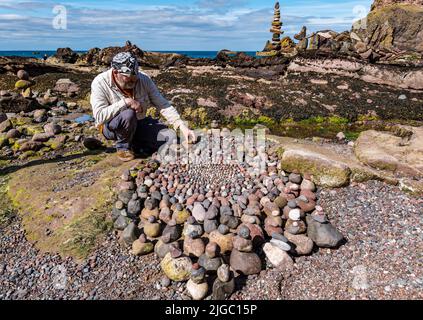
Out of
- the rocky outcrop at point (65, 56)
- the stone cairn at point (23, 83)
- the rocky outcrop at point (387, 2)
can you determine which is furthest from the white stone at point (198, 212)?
the rocky outcrop at point (387, 2)

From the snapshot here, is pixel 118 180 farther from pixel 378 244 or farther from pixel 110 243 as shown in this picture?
pixel 378 244

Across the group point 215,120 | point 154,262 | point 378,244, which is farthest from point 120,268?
point 215,120

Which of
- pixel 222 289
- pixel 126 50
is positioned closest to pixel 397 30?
pixel 126 50

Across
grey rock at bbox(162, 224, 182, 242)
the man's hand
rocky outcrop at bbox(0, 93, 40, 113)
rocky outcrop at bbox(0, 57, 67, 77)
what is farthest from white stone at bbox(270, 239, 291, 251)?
rocky outcrop at bbox(0, 57, 67, 77)

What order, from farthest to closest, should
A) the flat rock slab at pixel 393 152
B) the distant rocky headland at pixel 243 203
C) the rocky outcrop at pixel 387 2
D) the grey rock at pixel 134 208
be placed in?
the rocky outcrop at pixel 387 2
the flat rock slab at pixel 393 152
the grey rock at pixel 134 208
the distant rocky headland at pixel 243 203

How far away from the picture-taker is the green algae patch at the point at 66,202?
3.79 meters

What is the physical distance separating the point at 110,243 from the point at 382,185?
379 centimetres

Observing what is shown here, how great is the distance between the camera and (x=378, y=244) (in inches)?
140

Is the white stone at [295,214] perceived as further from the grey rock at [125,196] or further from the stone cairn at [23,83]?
the stone cairn at [23,83]

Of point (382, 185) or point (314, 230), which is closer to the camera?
point (314, 230)

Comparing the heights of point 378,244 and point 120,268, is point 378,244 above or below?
above

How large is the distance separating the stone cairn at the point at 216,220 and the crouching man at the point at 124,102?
0.63 meters

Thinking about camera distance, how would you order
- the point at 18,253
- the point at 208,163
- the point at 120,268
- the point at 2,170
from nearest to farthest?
the point at 120,268 → the point at 18,253 → the point at 208,163 → the point at 2,170

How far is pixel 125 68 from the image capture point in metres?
4.29
